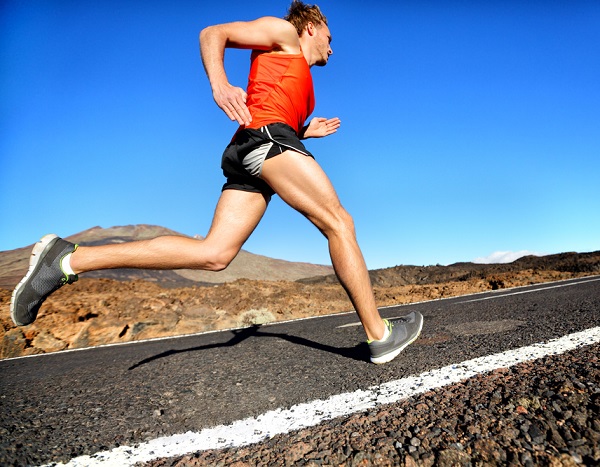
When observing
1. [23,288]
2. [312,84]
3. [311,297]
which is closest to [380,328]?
[312,84]

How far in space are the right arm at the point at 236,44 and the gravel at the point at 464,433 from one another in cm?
156

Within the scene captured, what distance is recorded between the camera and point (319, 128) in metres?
2.99

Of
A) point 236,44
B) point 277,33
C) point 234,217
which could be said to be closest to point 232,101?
point 236,44

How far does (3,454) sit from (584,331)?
112 inches

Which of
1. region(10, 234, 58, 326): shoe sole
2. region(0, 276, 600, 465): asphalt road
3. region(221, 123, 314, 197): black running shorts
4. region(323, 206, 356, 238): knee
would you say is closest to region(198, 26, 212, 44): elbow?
region(221, 123, 314, 197): black running shorts

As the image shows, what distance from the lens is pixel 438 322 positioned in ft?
11.8

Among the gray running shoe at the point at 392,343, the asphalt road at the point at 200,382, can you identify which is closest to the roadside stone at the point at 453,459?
the asphalt road at the point at 200,382

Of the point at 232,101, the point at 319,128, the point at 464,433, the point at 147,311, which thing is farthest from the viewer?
the point at 147,311

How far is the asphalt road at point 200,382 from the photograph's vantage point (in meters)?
1.49

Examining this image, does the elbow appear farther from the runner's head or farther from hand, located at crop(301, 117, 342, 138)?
hand, located at crop(301, 117, 342, 138)

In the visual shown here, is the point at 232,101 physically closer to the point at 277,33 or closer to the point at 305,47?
the point at 277,33

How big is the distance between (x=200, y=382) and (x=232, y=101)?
152 cm

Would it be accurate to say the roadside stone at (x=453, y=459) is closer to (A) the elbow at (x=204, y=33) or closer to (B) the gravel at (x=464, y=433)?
(B) the gravel at (x=464, y=433)

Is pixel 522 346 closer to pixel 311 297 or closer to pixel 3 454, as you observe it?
pixel 3 454
